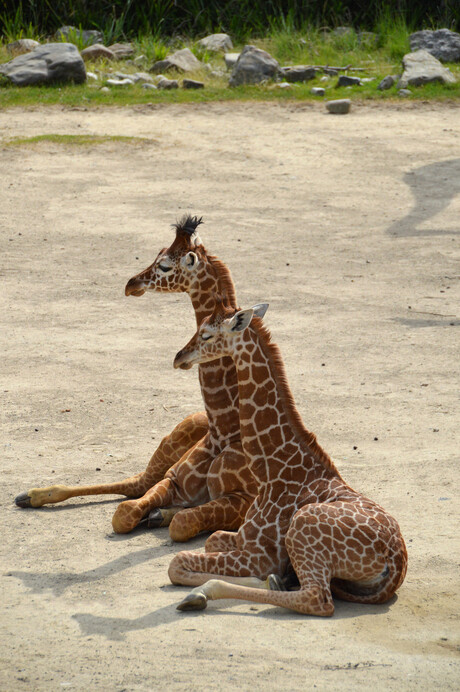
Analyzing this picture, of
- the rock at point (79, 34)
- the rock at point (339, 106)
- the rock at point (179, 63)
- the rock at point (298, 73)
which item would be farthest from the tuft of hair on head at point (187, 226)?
the rock at point (79, 34)

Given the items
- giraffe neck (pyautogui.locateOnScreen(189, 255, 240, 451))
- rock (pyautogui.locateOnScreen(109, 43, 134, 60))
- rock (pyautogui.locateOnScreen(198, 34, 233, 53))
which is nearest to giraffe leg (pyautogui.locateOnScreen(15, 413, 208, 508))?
giraffe neck (pyautogui.locateOnScreen(189, 255, 240, 451))

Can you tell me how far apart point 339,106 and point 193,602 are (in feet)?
46.0

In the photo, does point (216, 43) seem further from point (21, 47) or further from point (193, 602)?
point (193, 602)

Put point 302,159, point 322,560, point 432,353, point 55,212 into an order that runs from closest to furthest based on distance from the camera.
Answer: point 322,560, point 432,353, point 55,212, point 302,159

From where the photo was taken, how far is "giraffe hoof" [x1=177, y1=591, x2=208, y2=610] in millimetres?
4781

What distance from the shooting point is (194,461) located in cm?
597

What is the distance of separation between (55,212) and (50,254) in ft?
5.31

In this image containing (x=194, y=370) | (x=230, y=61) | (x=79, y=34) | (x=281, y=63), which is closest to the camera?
(x=194, y=370)

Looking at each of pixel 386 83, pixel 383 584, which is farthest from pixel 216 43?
pixel 383 584

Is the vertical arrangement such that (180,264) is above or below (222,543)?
above

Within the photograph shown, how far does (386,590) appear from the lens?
4945 millimetres

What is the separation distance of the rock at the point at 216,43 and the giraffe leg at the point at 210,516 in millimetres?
17876

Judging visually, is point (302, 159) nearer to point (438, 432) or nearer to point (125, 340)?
point (125, 340)

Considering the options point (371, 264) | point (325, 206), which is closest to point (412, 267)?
point (371, 264)
